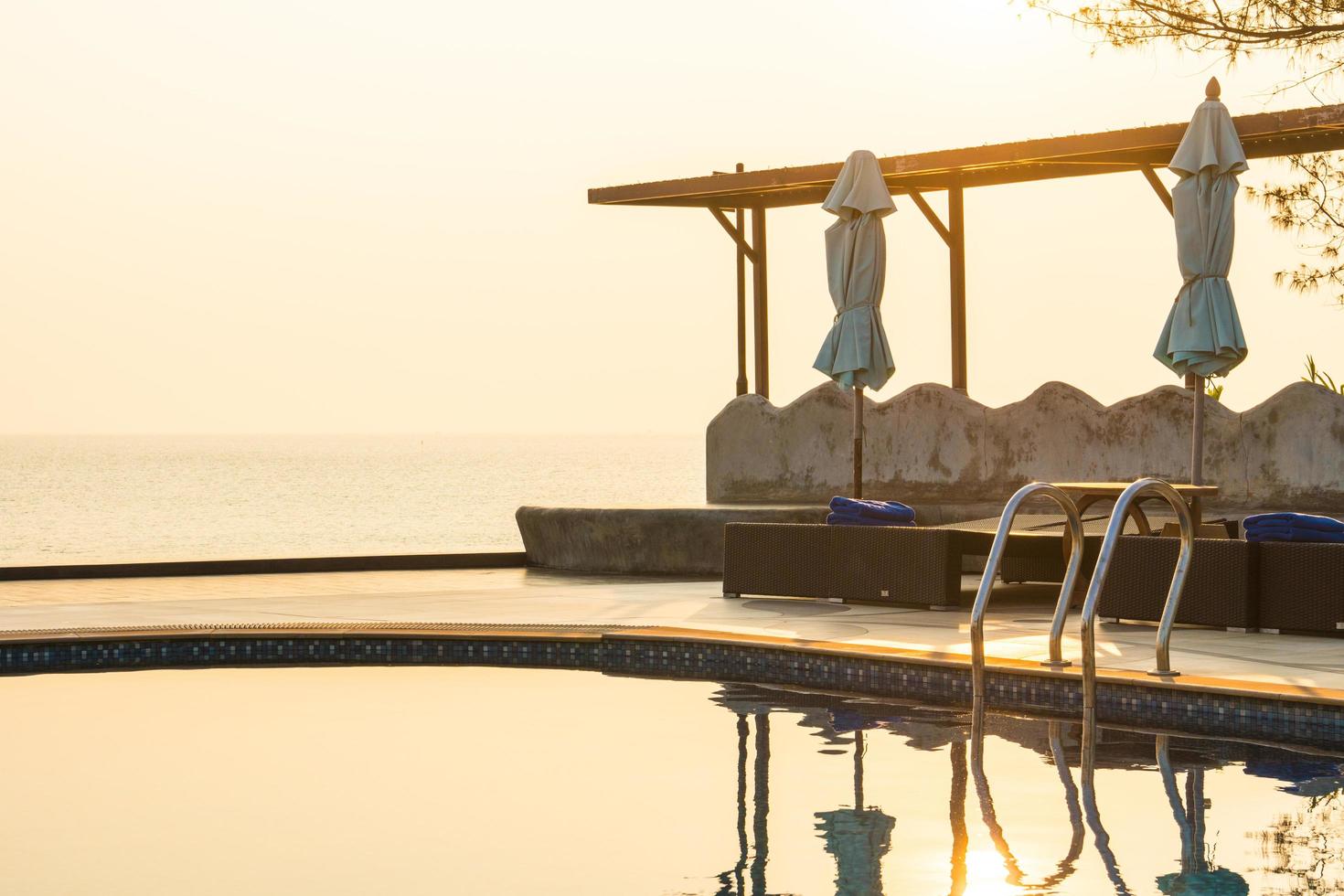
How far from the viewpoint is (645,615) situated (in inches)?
360

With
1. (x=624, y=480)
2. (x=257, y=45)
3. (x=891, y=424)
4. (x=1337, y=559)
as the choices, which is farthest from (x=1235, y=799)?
(x=624, y=480)

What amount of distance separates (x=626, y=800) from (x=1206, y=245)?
19.8 feet

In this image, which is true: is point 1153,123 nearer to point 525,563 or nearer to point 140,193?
point 525,563

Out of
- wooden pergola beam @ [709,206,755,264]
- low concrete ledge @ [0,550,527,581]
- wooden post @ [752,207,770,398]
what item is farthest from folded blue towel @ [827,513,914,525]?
wooden pergola beam @ [709,206,755,264]

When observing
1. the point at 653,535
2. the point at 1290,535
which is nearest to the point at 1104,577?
the point at 1290,535

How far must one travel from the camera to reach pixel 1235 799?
4.93 meters

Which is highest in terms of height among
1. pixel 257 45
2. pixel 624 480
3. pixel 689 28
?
pixel 257 45

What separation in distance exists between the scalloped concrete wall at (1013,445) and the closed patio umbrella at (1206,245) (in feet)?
5.50

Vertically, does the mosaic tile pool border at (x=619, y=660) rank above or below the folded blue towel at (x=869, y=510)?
below

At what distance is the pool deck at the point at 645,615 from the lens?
692cm

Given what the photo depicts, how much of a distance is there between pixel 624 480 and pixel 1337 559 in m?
78.8

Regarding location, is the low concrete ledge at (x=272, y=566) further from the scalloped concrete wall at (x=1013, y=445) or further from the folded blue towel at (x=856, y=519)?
the folded blue towel at (x=856, y=519)

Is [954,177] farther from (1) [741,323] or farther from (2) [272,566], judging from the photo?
(2) [272,566]

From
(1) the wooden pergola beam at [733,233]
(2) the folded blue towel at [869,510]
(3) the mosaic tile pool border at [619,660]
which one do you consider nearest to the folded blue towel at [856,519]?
(2) the folded blue towel at [869,510]
